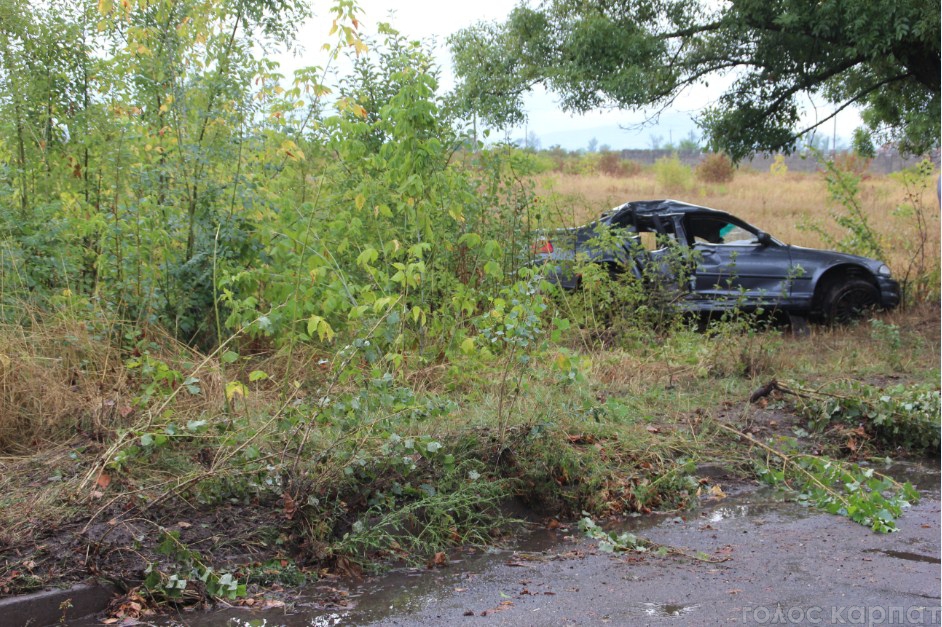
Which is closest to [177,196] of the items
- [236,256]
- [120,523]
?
[236,256]

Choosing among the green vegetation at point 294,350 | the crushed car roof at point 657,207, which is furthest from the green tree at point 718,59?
the green vegetation at point 294,350

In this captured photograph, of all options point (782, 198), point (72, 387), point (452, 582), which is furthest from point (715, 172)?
point (452, 582)

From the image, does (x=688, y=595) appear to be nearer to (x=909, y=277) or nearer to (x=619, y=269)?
(x=619, y=269)

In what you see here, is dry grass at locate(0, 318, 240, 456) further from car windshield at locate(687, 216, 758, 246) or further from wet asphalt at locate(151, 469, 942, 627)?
car windshield at locate(687, 216, 758, 246)

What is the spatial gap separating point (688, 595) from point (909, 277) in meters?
11.2

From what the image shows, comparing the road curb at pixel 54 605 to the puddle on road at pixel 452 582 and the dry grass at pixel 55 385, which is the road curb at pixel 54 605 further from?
the dry grass at pixel 55 385

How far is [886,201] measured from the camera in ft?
92.5

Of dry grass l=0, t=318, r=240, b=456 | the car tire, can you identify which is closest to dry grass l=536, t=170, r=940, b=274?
the car tire

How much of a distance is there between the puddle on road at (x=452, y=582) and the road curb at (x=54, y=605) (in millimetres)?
337

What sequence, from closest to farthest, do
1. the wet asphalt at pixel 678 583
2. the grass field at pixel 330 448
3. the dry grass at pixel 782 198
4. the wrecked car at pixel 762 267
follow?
1. the wet asphalt at pixel 678 583
2. the grass field at pixel 330 448
3. the wrecked car at pixel 762 267
4. the dry grass at pixel 782 198

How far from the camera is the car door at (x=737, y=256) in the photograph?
11.2m

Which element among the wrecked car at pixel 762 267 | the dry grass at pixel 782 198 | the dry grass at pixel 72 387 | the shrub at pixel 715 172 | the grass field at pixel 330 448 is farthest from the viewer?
the shrub at pixel 715 172

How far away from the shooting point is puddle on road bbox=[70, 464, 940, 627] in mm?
3678

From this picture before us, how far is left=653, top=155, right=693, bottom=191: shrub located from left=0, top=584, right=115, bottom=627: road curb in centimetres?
3240
